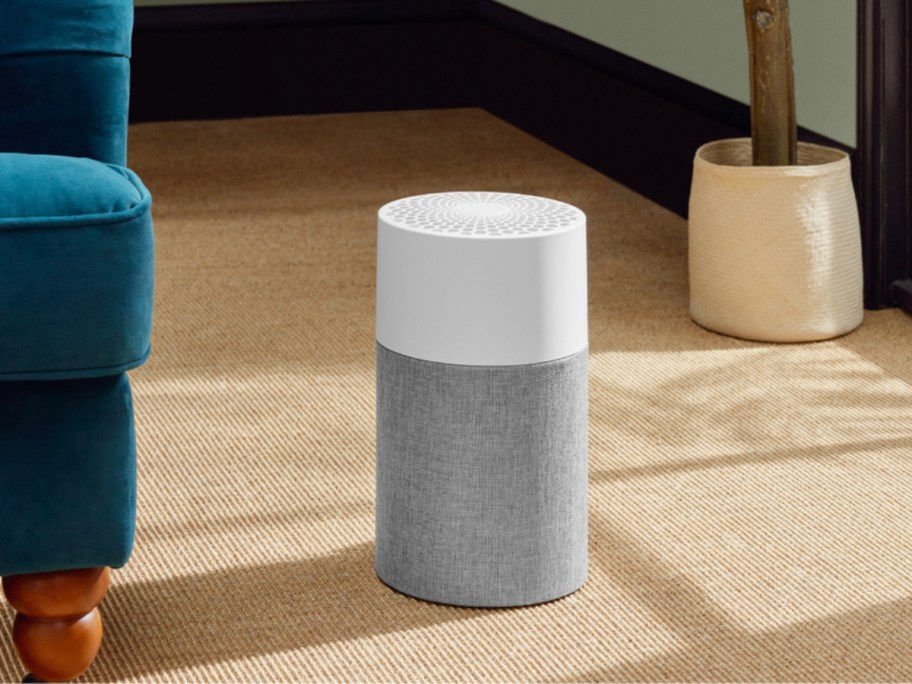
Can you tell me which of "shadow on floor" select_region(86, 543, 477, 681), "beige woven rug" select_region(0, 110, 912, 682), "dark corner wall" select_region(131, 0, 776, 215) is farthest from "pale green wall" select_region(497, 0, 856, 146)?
"shadow on floor" select_region(86, 543, 477, 681)

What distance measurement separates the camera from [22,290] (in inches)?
43.9

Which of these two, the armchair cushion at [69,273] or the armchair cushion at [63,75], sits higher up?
the armchair cushion at [63,75]

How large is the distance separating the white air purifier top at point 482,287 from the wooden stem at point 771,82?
986mm

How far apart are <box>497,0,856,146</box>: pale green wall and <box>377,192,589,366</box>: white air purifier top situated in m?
1.27

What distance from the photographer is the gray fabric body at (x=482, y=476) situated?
135 cm

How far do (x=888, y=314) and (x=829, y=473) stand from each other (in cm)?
71

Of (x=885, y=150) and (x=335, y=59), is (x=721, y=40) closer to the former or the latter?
(x=885, y=150)

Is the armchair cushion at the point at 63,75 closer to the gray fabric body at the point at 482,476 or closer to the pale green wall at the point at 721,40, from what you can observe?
the gray fabric body at the point at 482,476

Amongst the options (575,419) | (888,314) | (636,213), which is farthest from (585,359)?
(636,213)

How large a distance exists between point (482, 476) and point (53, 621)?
40 centimetres

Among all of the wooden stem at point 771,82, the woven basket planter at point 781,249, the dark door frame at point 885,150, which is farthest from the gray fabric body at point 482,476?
the dark door frame at point 885,150

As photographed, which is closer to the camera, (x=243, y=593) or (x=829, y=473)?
(x=243, y=593)

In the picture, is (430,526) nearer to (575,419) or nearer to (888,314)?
(575,419)

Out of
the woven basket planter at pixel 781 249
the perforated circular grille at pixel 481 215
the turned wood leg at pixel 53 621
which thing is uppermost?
the perforated circular grille at pixel 481 215
